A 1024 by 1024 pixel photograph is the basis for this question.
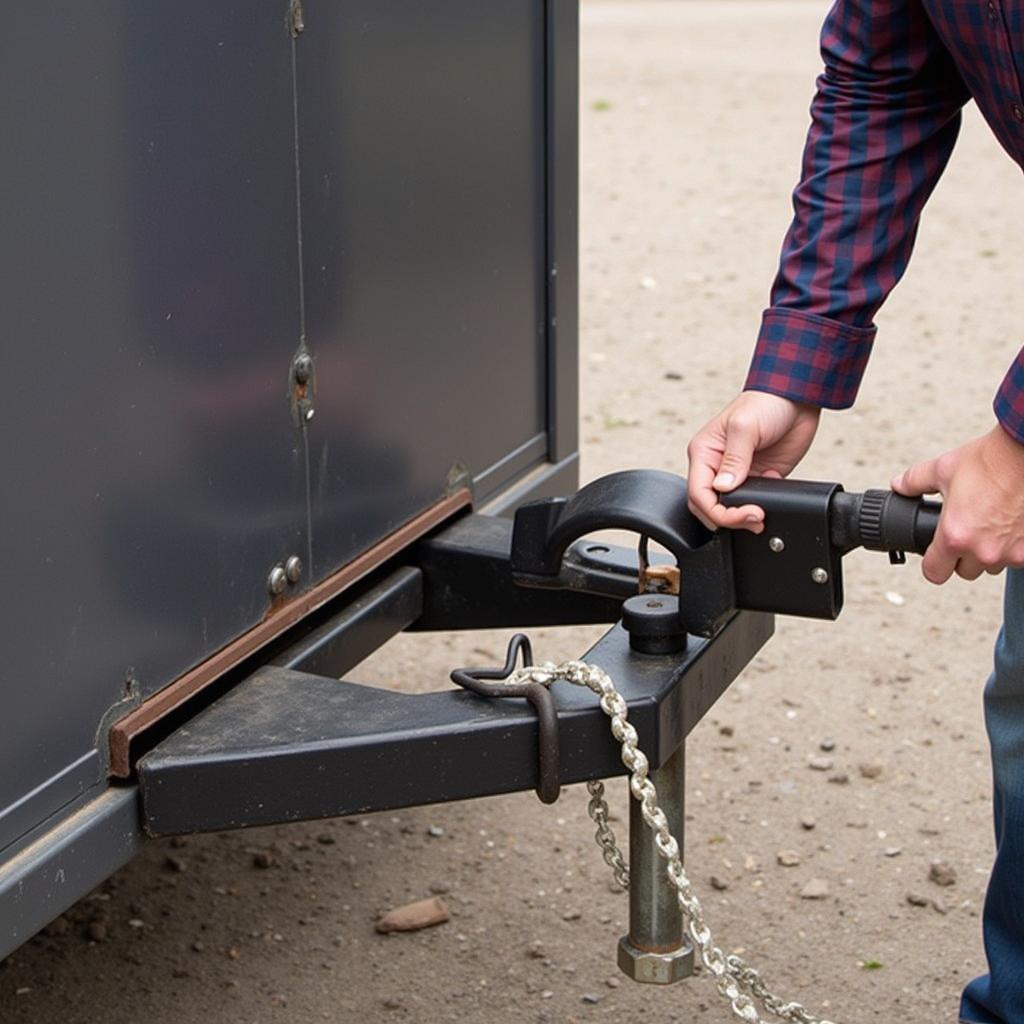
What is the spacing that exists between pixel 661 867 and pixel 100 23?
1064 mm

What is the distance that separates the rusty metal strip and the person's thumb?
58 cm

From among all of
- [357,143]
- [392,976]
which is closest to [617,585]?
[357,143]

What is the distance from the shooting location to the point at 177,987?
2578mm

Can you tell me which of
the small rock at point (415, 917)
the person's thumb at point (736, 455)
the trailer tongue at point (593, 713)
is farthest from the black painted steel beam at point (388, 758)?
the small rock at point (415, 917)

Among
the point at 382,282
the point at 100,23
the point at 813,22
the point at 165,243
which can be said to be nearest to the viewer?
the point at 100,23

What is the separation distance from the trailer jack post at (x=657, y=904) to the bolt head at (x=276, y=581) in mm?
510

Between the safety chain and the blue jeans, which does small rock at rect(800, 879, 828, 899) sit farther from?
the safety chain

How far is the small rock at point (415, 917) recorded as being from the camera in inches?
108

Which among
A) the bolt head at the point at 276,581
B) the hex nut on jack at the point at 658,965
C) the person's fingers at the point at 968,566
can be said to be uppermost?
the person's fingers at the point at 968,566

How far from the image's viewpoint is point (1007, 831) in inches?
86.0

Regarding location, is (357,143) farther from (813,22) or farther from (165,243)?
(813,22)

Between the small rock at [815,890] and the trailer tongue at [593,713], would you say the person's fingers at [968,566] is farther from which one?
the small rock at [815,890]

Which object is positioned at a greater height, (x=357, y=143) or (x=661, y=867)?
(x=357, y=143)

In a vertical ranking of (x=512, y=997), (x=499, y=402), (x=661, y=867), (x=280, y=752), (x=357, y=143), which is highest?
(x=357, y=143)
